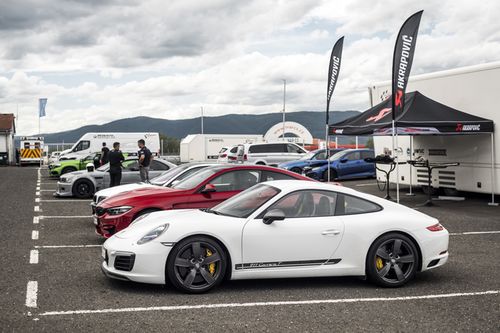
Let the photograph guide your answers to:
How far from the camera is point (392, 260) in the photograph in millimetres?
6887

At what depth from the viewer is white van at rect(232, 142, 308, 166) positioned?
1174 inches

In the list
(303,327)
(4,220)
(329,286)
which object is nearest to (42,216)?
(4,220)

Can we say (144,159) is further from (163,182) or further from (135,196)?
(135,196)

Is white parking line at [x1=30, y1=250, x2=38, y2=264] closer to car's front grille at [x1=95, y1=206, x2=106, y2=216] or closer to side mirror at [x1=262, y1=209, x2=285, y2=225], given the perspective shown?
car's front grille at [x1=95, y1=206, x2=106, y2=216]

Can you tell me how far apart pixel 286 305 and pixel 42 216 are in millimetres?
8902

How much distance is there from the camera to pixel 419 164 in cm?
1633

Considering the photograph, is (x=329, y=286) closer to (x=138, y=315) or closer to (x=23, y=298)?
(x=138, y=315)

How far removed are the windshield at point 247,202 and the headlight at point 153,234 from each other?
821 mm

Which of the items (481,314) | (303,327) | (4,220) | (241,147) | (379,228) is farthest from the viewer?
(241,147)

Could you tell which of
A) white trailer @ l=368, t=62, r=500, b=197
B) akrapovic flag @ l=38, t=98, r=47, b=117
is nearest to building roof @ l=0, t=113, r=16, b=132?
akrapovic flag @ l=38, t=98, r=47, b=117

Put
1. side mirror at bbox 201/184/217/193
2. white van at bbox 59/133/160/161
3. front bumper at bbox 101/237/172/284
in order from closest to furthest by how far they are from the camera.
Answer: front bumper at bbox 101/237/172/284 < side mirror at bbox 201/184/217/193 < white van at bbox 59/133/160/161

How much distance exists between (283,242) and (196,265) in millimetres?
953

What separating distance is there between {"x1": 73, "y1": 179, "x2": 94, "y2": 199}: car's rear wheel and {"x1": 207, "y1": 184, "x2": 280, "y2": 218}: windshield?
11.5m

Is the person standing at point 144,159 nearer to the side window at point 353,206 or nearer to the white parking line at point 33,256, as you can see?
the white parking line at point 33,256
